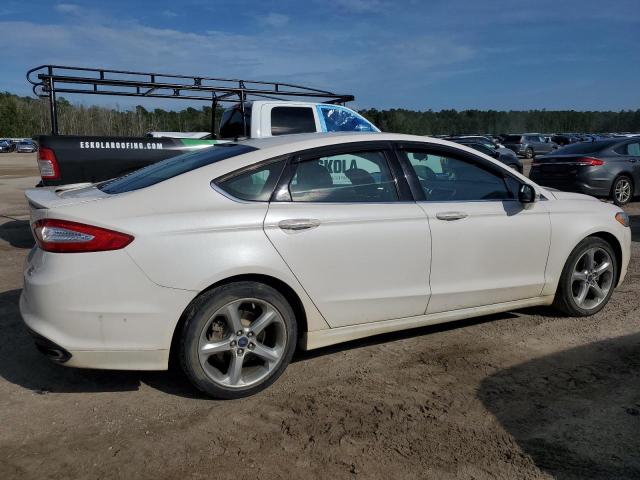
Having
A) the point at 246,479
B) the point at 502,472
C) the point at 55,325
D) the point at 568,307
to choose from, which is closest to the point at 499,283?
the point at 568,307

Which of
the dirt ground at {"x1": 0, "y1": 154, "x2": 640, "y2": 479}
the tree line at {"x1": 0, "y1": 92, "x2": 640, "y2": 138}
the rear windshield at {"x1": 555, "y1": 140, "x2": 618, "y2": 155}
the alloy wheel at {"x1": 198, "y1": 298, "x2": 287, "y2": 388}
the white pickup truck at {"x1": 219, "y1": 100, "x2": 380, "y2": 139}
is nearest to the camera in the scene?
the dirt ground at {"x1": 0, "y1": 154, "x2": 640, "y2": 479}

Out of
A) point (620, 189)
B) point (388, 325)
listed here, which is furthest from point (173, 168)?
point (620, 189)

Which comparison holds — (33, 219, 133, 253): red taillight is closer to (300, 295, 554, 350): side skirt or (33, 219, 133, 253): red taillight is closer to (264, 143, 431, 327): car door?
(264, 143, 431, 327): car door

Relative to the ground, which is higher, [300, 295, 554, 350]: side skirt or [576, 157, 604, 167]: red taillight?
[576, 157, 604, 167]: red taillight

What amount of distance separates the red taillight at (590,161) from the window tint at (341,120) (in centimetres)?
565

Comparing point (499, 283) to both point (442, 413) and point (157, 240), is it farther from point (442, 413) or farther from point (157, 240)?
point (157, 240)

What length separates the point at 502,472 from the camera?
2.75m

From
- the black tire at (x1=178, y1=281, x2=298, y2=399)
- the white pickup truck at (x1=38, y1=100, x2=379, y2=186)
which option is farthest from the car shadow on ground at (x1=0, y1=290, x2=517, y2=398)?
the white pickup truck at (x1=38, y1=100, x2=379, y2=186)

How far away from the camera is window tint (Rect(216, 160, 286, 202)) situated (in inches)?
139

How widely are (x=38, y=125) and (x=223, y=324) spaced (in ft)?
341

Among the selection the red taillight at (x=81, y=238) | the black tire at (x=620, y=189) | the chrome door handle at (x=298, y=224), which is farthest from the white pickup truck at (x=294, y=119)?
the black tire at (x=620, y=189)

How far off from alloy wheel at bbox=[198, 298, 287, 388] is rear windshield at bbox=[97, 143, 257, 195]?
919mm

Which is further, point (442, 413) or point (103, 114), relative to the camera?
point (103, 114)

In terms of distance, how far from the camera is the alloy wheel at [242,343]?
340cm
